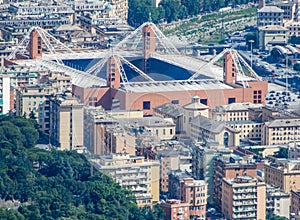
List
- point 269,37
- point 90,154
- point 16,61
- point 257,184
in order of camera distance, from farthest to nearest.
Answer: point 269,37
point 16,61
point 90,154
point 257,184

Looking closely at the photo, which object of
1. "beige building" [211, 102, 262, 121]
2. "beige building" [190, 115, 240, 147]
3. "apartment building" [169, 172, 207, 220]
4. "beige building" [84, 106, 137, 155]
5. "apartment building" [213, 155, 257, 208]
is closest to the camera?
"apartment building" [169, 172, 207, 220]

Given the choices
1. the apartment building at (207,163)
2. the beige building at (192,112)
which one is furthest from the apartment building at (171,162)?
the beige building at (192,112)

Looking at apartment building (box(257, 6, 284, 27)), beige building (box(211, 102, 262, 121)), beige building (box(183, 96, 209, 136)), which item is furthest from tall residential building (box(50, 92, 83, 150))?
apartment building (box(257, 6, 284, 27))

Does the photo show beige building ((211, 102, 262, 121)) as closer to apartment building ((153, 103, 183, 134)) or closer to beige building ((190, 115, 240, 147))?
apartment building ((153, 103, 183, 134))

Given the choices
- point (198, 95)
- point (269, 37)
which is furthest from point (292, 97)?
point (269, 37)

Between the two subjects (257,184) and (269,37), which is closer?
(257,184)

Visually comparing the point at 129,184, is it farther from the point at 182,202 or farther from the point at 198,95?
the point at 198,95
